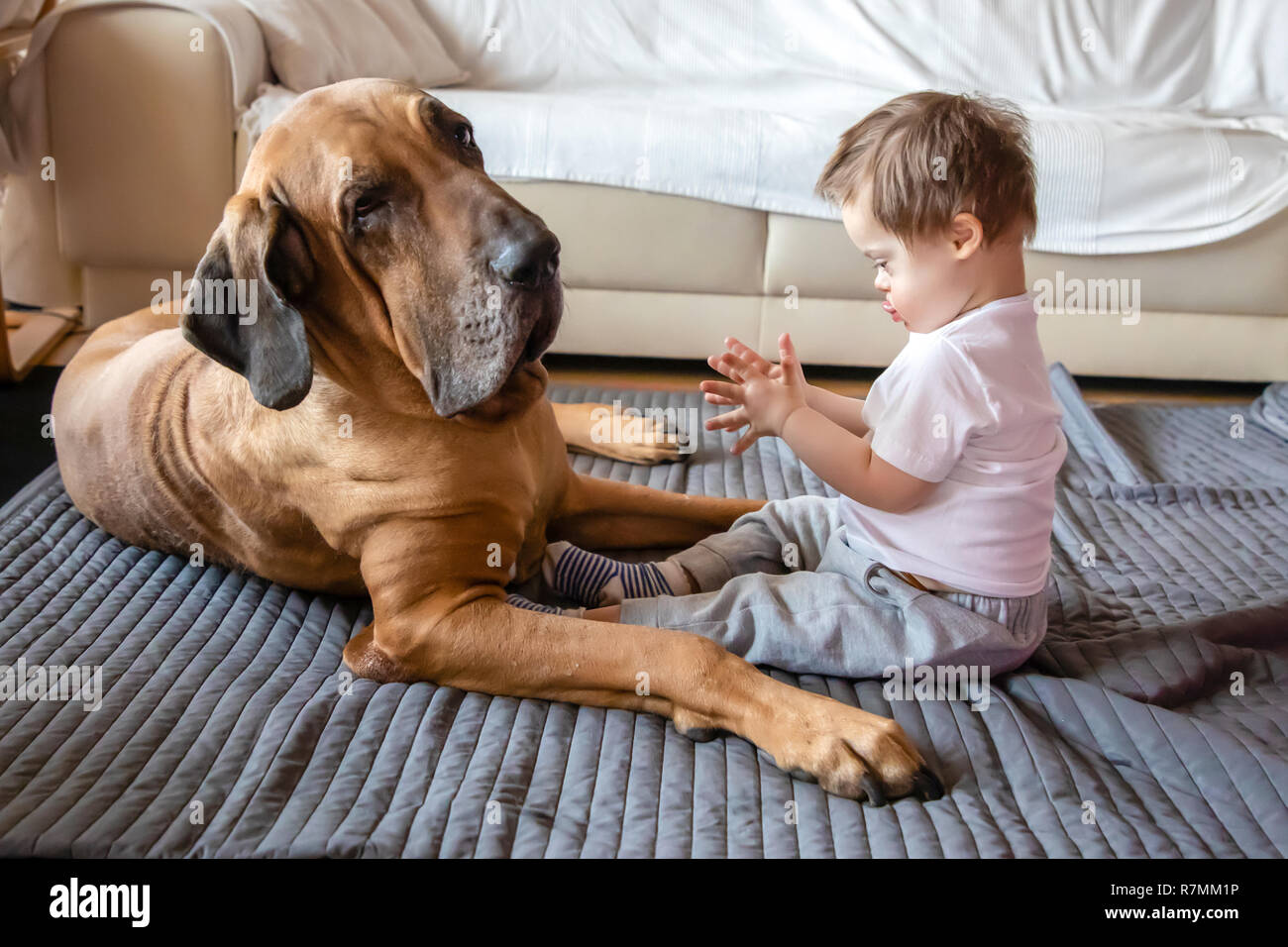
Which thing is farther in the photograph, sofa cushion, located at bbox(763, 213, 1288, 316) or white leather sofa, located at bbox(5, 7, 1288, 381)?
sofa cushion, located at bbox(763, 213, 1288, 316)

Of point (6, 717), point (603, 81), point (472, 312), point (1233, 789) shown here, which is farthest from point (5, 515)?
point (603, 81)


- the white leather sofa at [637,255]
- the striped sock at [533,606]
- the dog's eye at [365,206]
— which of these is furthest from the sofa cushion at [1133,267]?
the dog's eye at [365,206]

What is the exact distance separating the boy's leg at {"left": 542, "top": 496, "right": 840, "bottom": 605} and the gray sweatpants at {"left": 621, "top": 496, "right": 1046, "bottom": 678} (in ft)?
0.46

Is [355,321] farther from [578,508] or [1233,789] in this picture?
[1233,789]

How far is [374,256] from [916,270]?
750 mm

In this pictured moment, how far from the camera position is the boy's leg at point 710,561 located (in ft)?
5.95

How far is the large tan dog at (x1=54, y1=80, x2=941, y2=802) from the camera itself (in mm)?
1402

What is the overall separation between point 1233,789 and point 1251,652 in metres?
0.40

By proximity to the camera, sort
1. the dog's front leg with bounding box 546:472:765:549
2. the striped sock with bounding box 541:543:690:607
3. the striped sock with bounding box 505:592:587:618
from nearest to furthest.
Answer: the striped sock with bounding box 505:592:587:618
the striped sock with bounding box 541:543:690:607
the dog's front leg with bounding box 546:472:765:549

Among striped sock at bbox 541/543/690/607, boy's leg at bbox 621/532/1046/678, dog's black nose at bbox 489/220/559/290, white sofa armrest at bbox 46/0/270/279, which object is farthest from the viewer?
white sofa armrest at bbox 46/0/270/279

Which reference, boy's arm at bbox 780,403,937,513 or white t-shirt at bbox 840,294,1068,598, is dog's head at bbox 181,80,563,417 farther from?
white t-shirt at bbox 840,294,1068,598

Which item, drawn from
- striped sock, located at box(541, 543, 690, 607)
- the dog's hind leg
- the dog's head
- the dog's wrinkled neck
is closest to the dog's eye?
the dog's head

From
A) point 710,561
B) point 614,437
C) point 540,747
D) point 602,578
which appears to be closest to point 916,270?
point 710,561

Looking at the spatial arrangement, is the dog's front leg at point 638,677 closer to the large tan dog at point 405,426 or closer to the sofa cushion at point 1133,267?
the large tan dog at point 405,426
